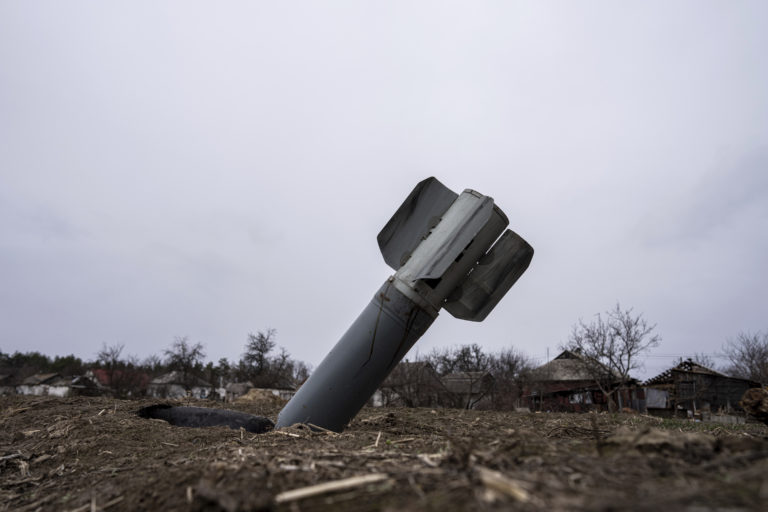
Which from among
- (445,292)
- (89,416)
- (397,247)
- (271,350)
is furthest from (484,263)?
(271,350)

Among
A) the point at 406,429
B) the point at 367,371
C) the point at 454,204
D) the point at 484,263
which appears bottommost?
the point at 406,429

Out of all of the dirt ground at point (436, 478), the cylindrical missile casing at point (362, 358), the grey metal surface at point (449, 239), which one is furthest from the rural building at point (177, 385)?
the dirt ground at point (436, 478)

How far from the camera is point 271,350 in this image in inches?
1767

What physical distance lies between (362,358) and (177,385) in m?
52.5

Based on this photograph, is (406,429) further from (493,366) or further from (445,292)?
(493,366)

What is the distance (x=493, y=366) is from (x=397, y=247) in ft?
108

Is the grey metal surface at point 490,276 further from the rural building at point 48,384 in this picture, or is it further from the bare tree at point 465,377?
the rural building at point 48,384

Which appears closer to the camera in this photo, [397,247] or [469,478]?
[469,478]

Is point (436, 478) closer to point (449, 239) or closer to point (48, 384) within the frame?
point (449, 239)

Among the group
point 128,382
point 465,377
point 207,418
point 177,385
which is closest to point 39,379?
point 177,385

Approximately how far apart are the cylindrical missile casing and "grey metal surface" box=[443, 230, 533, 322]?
540 mm

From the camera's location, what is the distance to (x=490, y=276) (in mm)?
6199

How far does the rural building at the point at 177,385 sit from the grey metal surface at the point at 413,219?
40406 mm

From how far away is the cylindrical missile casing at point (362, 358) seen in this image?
5723 millimetres
